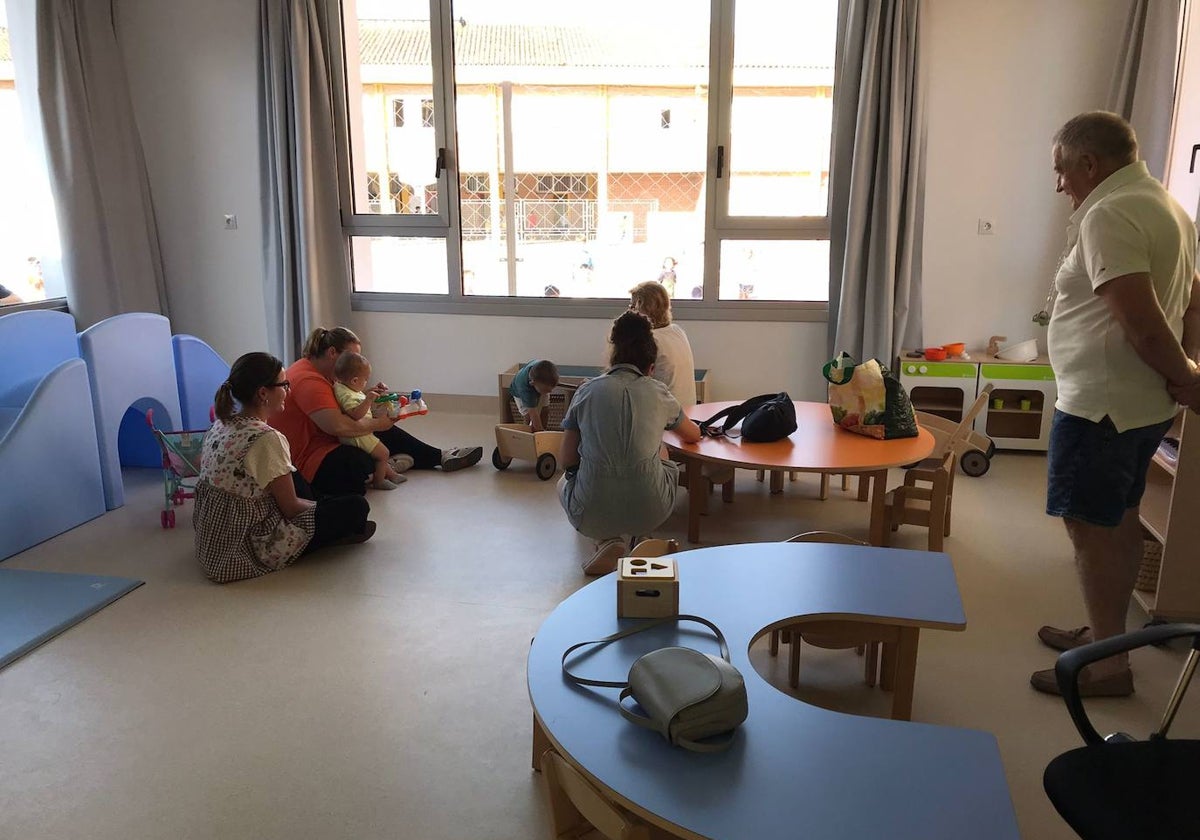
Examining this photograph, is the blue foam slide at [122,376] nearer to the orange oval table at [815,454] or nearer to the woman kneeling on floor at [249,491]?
the woman kneeling on floor at [249,491]

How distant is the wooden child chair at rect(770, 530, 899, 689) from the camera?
198cm

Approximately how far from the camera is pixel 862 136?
14.6ft

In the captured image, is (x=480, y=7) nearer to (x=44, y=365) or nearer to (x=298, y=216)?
(x=298, y=216)

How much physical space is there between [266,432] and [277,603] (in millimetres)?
597

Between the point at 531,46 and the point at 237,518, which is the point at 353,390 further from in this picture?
the point at 531,46

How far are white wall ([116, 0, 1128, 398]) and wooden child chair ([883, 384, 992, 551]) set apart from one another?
1601 millimetres

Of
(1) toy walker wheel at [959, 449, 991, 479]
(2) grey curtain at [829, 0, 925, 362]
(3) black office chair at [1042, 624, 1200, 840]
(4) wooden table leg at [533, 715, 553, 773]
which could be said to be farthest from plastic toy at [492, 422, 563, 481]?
(3) black office chair at [1042, 624, 1200, 840]

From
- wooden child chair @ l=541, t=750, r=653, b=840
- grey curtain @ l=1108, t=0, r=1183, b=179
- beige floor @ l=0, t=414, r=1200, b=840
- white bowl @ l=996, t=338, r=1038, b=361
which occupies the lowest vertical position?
beige floor @ l=0, t=414, r=1200, b=840

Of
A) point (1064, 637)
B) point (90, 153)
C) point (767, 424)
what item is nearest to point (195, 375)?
point (90, 153)

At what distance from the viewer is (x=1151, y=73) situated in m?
4.09

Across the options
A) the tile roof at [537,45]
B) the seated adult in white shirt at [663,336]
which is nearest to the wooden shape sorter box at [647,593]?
the seated adult in white shirt at [663,336]

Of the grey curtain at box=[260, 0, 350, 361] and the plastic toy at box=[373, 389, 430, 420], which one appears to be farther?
the grey curtain at box=[260, 0, 350, 361]

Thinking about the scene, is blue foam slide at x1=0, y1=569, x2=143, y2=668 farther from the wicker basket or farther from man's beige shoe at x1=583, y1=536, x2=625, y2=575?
the wicker basket

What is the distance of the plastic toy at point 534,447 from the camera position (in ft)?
13.7
